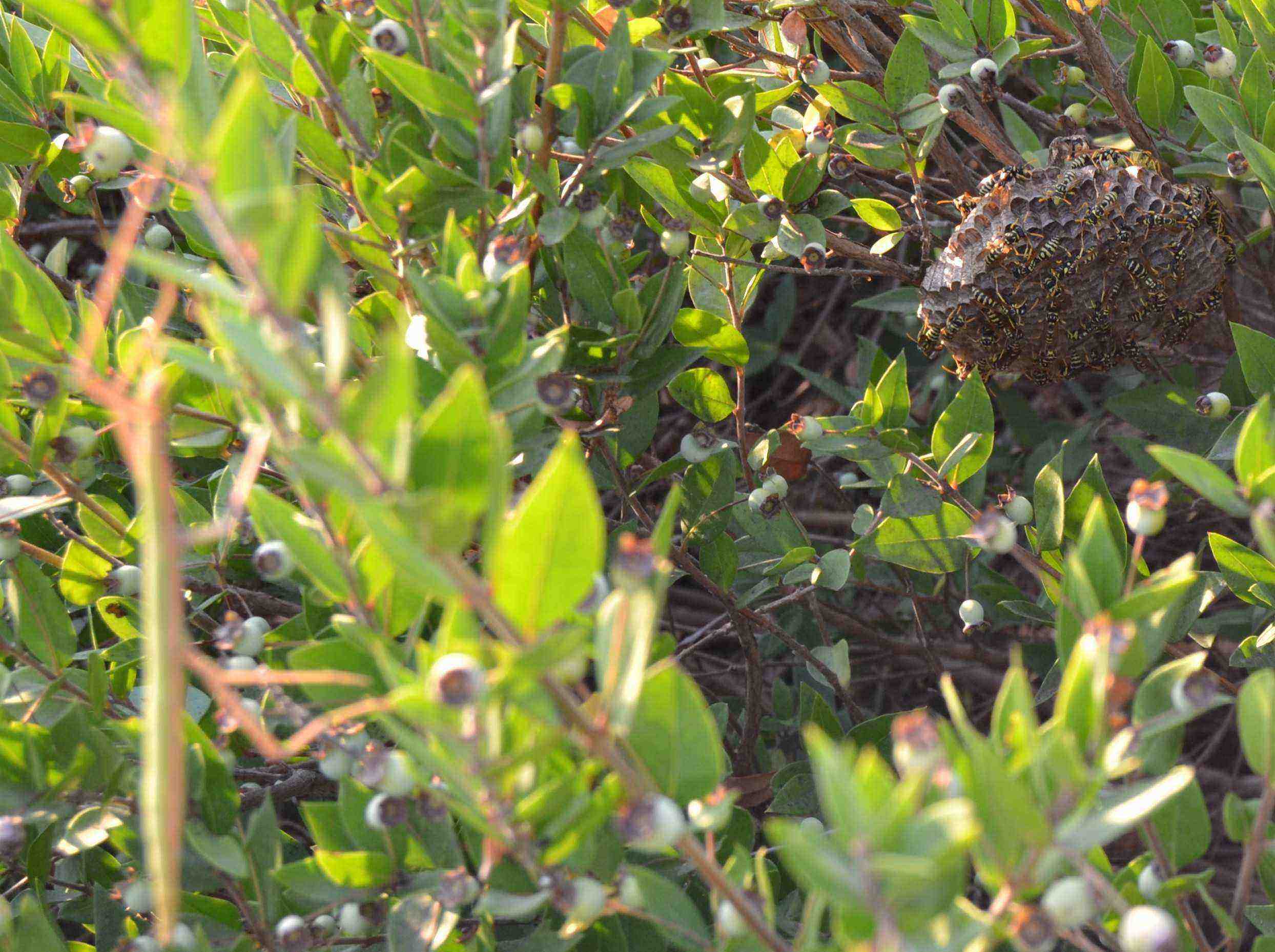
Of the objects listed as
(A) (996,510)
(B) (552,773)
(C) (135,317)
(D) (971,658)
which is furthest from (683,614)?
(B) (552,773)

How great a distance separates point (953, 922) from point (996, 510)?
0.66 meters

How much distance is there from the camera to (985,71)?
1.36 m

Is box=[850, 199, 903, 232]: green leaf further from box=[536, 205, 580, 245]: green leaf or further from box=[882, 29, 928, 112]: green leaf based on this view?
box=[536, 205, 580, 245]: green leaf

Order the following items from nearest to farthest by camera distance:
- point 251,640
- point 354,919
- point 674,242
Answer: point 354,919
point 251,640
point 674,242

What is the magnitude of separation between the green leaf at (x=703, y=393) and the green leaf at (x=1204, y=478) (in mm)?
646

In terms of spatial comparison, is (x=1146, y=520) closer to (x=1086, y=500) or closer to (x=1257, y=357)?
(x=1086, y=500)

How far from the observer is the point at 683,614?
2.12m

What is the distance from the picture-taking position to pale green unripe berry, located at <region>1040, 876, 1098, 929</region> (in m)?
0.62

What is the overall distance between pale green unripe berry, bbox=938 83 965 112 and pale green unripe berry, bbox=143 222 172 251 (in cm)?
95

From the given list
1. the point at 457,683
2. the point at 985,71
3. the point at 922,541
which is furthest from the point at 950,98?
the point at 457,683

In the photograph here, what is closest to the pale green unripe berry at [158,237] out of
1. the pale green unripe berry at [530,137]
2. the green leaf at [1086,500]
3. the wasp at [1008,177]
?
the pale green unripe berry at [530,137]

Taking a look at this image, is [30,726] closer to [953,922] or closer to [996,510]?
[953,922]

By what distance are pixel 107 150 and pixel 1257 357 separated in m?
1.13

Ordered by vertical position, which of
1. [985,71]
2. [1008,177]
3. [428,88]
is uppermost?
[428,88]
